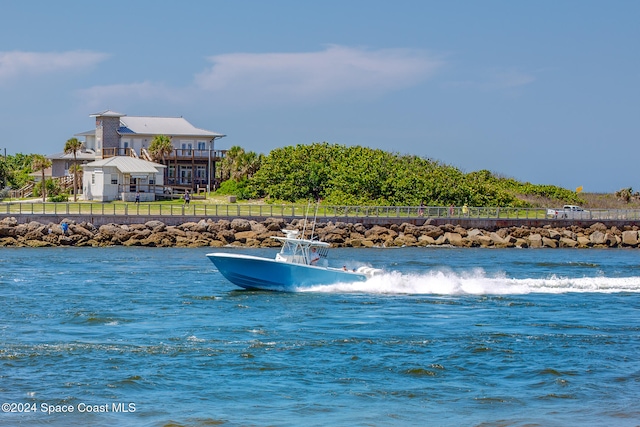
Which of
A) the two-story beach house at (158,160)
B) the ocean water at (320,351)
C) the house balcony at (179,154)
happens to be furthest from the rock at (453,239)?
the house balcony at (179,154)

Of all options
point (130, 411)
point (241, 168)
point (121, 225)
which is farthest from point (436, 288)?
point (241, 168)

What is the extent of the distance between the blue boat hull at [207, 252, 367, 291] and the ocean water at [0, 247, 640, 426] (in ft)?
1.49

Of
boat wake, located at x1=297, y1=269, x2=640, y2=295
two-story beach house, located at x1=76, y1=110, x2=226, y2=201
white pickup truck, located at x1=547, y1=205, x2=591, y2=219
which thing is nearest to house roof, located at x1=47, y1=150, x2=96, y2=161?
two-story beach house, located at x1=76, y1=110, x2=226, y2=201

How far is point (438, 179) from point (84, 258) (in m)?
34.3

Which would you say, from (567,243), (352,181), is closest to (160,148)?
(352,181)

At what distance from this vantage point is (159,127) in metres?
91.1

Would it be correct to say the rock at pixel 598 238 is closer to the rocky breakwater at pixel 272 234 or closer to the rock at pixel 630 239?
the rocky breakwater at pixel 272 234

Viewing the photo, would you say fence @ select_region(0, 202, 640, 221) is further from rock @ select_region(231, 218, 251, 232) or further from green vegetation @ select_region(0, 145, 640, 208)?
green vegetation @ select_region(0, 145, 640, 208)

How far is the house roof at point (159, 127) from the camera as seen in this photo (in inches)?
3531

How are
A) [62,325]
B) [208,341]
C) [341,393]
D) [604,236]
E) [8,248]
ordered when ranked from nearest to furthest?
[341,393] < [208,341] < [62,325] < [8,248] < [604,236]

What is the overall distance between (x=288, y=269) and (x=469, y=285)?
24.7ft

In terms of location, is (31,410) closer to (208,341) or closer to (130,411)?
(130,411)

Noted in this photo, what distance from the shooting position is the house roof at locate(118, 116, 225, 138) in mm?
89688

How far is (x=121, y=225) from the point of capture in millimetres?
58625
